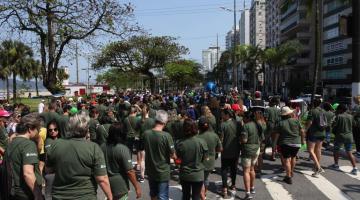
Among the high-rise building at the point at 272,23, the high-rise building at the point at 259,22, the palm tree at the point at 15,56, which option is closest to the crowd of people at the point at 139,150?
the palm tree at the point at 15,56

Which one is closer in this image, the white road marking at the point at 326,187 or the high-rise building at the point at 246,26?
the white road marking at the point at 326,187

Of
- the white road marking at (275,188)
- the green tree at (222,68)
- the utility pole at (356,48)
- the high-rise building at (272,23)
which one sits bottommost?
the white road marking at (275,188)

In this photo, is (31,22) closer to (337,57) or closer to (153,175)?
(153,175)

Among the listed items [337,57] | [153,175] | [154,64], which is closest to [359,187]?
Answer: [153,175]

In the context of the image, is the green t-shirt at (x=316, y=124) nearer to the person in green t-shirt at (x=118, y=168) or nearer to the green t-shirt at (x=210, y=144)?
the green t-shirt at (x=210, y=144)

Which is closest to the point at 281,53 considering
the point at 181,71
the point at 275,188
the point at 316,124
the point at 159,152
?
the point at 181,71

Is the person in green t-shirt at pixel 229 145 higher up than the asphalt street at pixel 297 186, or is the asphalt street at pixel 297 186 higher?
the person in green t-shirt at pixel 229 145

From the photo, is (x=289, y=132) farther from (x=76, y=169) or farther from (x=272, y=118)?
(x=76, y=169)

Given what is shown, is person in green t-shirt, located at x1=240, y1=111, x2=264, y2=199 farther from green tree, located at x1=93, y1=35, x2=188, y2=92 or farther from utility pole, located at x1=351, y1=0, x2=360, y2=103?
green tree, located at x1=93, y1=35, x2=188, y2=92

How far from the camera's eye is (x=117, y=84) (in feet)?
251

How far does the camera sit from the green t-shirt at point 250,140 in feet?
28.7

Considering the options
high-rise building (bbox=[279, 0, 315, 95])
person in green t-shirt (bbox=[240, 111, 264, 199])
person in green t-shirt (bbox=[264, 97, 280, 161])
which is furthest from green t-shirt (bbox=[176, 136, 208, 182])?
high-rise building (bbox=[279, 0, 315, 95])

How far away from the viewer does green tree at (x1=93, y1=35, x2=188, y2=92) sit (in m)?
52.4

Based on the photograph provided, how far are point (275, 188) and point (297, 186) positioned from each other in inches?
20.6
